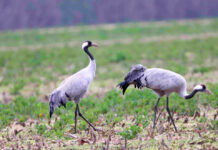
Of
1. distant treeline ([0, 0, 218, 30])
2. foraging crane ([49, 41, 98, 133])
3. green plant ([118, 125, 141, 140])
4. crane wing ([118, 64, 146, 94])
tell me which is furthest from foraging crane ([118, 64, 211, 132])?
distant treeline ([0, 0, 218, 30])

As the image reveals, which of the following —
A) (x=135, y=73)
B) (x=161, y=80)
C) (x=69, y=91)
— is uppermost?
(x=135, y=73)

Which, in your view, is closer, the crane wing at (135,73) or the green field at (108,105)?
the green field at (108,105)

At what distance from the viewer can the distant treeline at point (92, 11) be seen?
4072 cm

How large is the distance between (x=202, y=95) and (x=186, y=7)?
35.2m

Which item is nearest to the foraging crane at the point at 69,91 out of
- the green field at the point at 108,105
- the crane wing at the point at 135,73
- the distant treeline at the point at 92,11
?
the green field at the point at 108,105

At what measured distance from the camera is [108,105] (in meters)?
8.34

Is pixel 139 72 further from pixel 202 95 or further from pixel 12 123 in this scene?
pixel 12 123

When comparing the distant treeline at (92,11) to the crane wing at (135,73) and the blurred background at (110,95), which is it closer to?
the blurred background at (110,95)

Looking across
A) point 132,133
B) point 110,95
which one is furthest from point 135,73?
point 110,95

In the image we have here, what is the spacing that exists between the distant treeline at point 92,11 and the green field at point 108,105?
23.0m

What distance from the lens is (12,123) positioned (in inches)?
299

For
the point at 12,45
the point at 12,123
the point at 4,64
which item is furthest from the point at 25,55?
the point at 12,123

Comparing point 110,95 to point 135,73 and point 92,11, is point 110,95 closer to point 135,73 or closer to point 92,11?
point 135,73

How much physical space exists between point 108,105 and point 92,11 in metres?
34.2
